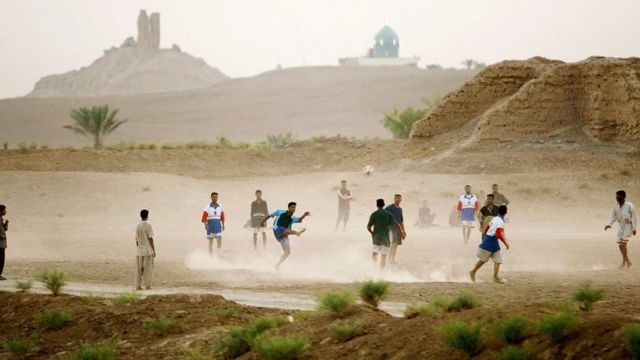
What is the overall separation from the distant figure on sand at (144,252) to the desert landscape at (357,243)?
1.86 feet

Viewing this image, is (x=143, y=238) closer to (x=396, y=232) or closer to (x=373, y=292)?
(x=396, y=232)

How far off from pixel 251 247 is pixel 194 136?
102902 millimetres

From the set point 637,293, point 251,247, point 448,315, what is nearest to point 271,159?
point 251,247

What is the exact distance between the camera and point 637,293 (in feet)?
59.0

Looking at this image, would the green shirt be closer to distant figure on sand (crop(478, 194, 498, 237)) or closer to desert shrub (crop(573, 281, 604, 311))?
distant figure on sand (crop(478, 194, 498, 237))

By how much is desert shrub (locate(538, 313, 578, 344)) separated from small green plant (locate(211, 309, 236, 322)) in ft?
19.9

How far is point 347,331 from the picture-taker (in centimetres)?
1258

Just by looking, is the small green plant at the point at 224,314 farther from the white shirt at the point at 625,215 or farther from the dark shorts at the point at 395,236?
the white shirt at the point at 625,215

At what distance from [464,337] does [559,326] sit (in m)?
0.96

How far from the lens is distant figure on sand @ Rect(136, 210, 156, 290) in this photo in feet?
66.2

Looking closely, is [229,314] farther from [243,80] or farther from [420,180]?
[243,80]

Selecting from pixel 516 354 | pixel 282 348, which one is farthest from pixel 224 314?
pixel 516 354

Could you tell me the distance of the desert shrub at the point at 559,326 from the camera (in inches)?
403

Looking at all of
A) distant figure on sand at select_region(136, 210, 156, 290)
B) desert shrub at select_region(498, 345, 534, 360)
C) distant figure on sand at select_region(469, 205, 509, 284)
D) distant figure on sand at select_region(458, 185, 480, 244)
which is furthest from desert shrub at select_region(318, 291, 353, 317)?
distant figure on sand at select_region(458, 185, 480, 244)
